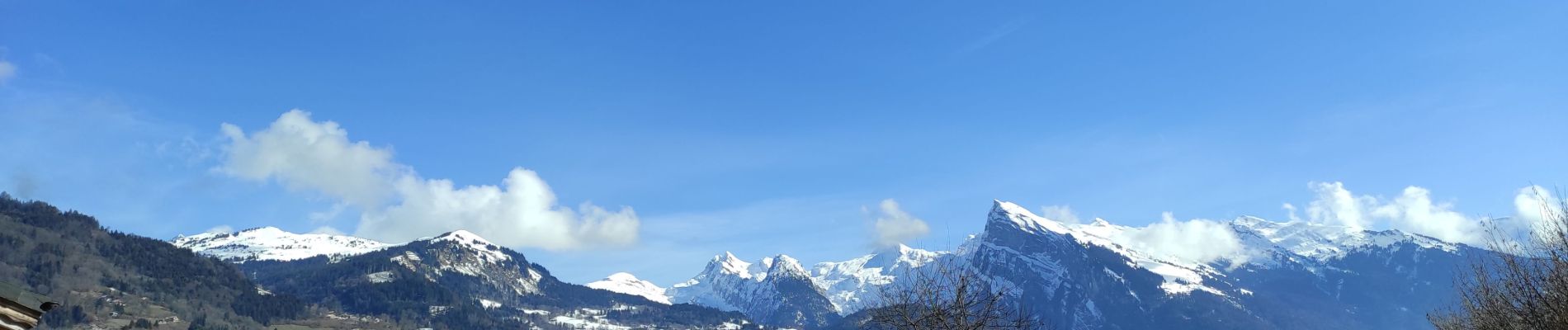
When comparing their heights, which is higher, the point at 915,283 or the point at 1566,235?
the point at 1566,235

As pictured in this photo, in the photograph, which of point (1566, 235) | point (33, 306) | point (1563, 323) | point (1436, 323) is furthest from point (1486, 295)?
point (33, 306)

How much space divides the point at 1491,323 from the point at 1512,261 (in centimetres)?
292

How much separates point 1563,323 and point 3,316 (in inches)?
1332

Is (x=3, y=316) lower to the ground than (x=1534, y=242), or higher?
lower

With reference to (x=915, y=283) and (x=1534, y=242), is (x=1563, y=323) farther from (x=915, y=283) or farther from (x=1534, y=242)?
(x=915, y=283)

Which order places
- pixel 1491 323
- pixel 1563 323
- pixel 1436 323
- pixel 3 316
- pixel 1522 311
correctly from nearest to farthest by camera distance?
1. pixel 3 316
2. pixel 1563 323
3. pixel 1522 311
4. pixel 1491 323
5. pixel 1436 323

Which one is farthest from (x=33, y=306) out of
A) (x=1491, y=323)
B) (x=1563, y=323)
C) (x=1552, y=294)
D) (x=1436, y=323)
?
(x=1436, y=323)

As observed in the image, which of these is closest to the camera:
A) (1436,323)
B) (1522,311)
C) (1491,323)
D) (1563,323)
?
→ (1563,323)

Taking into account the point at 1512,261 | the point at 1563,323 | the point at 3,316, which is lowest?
the point at 3,316

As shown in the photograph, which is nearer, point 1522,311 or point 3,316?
point 3,316

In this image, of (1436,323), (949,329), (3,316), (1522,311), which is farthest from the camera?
(1436,323)

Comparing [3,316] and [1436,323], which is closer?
[3,316]

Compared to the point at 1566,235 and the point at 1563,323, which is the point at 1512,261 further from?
the point at 1563,323

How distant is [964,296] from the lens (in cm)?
2891
